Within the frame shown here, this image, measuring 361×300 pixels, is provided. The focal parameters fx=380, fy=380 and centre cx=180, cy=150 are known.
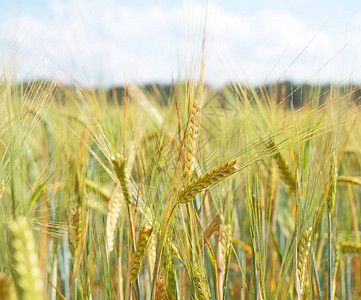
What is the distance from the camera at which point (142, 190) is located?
2.48ft

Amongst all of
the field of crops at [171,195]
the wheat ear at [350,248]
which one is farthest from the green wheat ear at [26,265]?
the wheat ear at [350,248]

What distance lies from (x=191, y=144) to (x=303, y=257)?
0.95ft

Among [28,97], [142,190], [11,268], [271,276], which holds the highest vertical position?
[28,97]

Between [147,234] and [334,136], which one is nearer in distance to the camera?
[147,234]

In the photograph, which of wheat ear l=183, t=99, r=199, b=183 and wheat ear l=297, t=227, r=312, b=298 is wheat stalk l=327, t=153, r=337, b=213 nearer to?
wheat ear l=297, t=227, r=312, b=298

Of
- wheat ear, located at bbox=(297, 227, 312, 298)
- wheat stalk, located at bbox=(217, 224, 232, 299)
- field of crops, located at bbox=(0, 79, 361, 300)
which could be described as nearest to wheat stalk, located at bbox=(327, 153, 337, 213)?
field of crops, located at bbox=(0, 79, 361, 300)

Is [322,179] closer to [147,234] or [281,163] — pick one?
[281,163]

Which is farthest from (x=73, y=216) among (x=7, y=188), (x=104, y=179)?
(x=104, y=179)

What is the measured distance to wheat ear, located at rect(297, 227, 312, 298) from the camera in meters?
0.67

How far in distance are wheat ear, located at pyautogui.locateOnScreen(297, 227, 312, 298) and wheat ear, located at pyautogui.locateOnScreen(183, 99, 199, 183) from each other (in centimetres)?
26

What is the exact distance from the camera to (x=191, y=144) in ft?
2.12

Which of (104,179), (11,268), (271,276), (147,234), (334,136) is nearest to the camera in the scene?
(11,268)

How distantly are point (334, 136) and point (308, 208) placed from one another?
0.60 feet

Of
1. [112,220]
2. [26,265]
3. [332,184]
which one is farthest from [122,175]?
[332,184]
